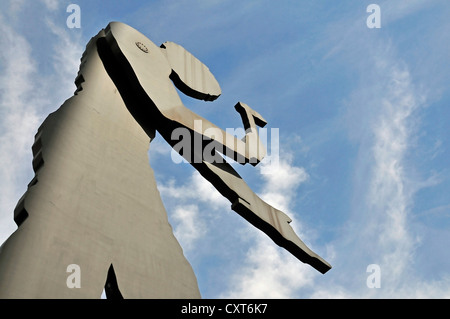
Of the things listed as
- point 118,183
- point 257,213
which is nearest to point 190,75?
point 257,213

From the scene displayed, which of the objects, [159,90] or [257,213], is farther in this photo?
[159,90]

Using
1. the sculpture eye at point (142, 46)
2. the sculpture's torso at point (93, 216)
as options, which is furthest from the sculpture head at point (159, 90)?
the sculpture's torso at point (93, 216)

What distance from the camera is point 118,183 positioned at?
4348mm

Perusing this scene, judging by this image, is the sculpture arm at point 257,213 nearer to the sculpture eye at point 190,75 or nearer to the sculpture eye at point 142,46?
the sculpture eye at point 190,75

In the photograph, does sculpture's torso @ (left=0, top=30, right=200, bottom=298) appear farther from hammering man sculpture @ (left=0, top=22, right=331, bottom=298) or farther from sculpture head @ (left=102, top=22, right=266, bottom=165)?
sculpture head @ (left=102, top=22, right=266, bottom=165)

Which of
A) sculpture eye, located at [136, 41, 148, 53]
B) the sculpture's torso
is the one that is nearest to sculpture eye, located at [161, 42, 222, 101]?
sculpture eye, located at [136, 41, 148, 53]

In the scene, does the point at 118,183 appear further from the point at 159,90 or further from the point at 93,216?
the point at 159,90
